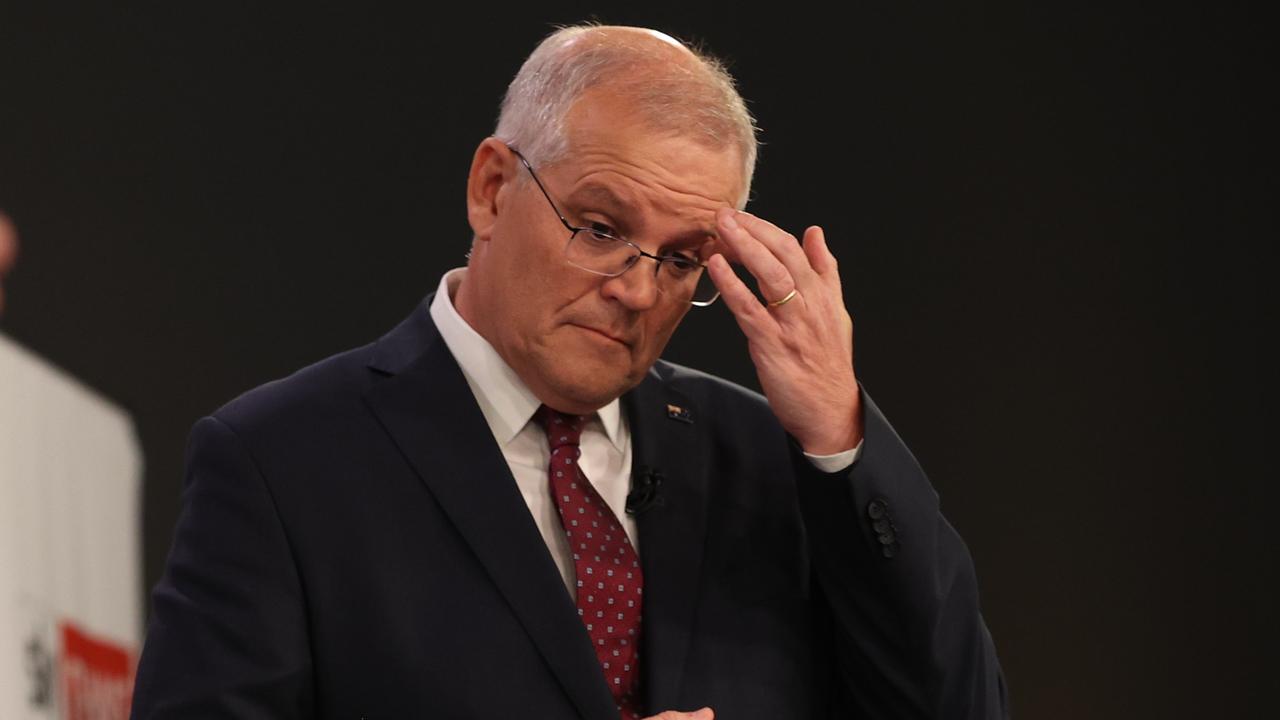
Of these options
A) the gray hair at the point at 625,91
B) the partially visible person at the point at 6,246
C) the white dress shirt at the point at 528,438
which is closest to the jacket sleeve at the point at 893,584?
the white dress shirt at the point at 528,438

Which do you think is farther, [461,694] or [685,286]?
[685,286]

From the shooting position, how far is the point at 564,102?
6.65ft

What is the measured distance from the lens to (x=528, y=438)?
2.10 m

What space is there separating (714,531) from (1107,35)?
1.91 meters

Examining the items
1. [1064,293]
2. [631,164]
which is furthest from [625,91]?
[1064,293]

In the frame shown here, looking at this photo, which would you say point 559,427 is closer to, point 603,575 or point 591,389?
point 591,389

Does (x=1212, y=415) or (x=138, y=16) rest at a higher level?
(x=138, y=16)

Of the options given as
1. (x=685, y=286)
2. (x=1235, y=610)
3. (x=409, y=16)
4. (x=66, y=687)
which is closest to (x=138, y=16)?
(x=409, y=16)

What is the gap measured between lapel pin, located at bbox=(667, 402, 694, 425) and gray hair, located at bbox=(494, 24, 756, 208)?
13.3 inches

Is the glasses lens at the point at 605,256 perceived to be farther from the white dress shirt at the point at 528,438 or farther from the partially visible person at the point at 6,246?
the partially visible person at the point at 6,246

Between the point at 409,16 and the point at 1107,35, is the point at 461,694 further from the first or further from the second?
the point at 1107,35

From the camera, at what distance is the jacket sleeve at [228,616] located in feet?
5.90

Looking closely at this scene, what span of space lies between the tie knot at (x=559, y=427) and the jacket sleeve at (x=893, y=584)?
0.31 meters

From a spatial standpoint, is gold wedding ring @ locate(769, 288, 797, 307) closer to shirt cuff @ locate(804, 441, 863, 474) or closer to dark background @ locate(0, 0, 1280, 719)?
shirt cuff @ locate(804, 441, 863, 474)
